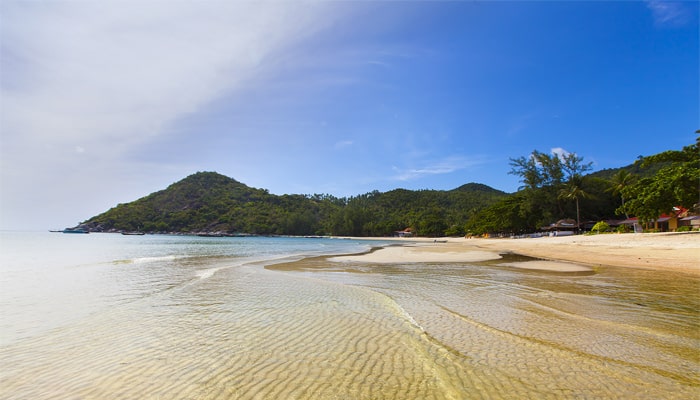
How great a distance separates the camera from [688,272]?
1557 centimetres

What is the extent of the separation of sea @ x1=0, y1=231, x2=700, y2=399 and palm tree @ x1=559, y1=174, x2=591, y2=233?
64.5m

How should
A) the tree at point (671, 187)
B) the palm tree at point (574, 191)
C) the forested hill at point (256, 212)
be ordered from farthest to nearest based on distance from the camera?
1. the forested hill at point (256, 212)
2. the palm tree at point (574, 191)
3. the tree at point (671, 187)

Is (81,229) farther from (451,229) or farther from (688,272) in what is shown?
(688,272)

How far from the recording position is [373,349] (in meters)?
5.80

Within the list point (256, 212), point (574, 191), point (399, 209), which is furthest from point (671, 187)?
point (256, 212)

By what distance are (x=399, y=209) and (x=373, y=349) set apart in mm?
163990

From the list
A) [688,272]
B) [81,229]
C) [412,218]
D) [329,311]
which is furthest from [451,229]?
[81,229]

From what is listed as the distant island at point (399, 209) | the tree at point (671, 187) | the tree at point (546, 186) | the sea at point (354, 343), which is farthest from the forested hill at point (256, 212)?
the sea at point (354, 343)

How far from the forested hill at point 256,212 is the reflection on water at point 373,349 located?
125m

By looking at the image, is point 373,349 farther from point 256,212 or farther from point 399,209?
point 256,212

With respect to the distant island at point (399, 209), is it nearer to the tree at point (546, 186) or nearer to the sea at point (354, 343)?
the tree at point (546, 186)

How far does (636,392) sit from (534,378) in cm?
111

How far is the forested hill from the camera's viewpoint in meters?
151

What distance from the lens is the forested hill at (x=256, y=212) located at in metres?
151
